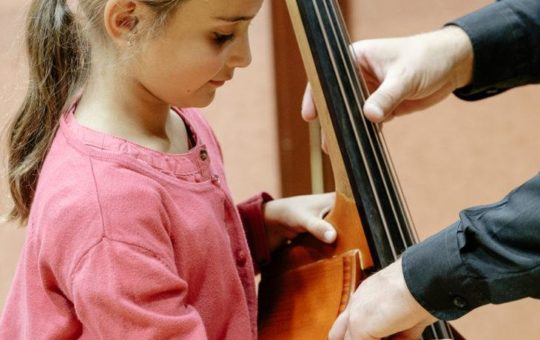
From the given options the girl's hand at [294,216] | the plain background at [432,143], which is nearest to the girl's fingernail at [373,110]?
the girl's hand at [294,216]

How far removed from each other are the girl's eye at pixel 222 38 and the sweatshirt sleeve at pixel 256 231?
31 cm

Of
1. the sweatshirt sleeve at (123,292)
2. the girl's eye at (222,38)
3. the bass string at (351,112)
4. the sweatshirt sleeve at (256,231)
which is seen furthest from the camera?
the sweatshirt sleeve at (256,231)

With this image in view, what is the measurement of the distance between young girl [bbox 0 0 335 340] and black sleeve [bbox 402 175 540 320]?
165mm

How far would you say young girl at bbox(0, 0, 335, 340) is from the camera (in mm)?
848

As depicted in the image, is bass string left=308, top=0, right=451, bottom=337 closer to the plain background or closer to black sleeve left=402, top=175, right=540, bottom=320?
black sleeve left=402, top=175, right=540, bottom=320

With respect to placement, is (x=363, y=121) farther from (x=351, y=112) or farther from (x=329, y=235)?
(x=329, y=235)

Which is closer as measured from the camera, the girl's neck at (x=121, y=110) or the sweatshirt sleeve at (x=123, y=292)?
the sweatshirt sleeve at (x=123, y=292)

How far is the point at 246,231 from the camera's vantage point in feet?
3.86

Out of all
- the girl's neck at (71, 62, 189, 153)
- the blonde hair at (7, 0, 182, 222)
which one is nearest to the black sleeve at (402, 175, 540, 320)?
the girl's neck at (71, 62, 189, 153)

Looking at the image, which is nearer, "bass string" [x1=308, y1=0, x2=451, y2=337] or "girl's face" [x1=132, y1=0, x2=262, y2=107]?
"girl's face" [x1=132, y1=0, x2=262, y2=107]

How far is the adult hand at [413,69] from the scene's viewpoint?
1136mm

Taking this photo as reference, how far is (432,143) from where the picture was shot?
208 centimetres

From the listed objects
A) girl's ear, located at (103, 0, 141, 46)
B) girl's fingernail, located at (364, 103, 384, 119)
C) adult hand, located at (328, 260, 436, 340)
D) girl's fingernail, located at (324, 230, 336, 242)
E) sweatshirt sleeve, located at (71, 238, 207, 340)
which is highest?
girl's ear, located at (103, 0, 141, 46)

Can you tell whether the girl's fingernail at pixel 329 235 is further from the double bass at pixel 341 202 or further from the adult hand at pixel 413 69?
the adult hand at pixel 413 69
